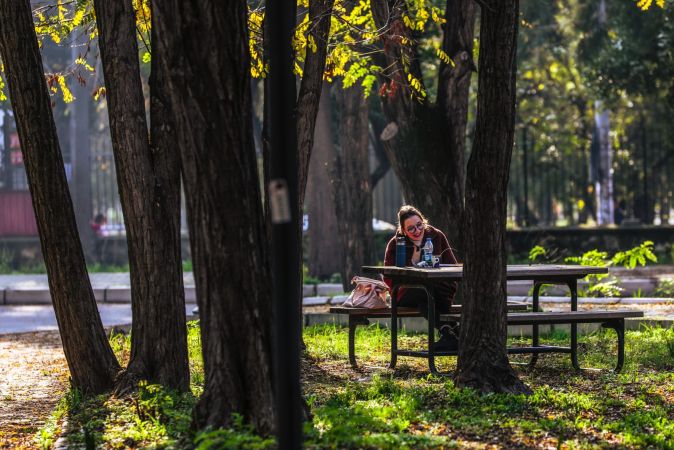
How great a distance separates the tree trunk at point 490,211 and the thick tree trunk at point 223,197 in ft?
7.92

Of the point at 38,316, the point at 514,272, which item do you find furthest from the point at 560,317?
the point at 38,316

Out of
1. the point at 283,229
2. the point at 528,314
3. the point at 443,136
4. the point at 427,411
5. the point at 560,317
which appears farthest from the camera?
the point at 443,136

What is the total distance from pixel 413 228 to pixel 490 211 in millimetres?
2648

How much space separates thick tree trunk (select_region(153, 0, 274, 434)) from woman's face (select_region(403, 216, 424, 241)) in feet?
15.2

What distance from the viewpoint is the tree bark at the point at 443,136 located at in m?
14.0

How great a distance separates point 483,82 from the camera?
343 inches

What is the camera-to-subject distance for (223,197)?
6.64 m

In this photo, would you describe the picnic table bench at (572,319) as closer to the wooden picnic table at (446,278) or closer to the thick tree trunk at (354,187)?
the wooden picnic table at (446,278)

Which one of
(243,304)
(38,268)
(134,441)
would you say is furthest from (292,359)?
(38,268)

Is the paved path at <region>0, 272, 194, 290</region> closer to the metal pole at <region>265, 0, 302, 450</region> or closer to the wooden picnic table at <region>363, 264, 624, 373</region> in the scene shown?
the wooden picnic table at <region>363, 264, 624, 373</region>

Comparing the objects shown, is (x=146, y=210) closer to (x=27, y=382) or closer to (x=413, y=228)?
(x=413, y=228)

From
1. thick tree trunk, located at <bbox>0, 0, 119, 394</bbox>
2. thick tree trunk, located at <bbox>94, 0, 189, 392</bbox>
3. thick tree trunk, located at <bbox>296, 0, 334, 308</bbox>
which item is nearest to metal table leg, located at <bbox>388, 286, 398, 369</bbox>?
thick tree trunk, located at <bbox>296, 0, 334, 308</bbox>

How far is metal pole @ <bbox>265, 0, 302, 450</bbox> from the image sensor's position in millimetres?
5117

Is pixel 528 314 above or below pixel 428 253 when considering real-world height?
below
